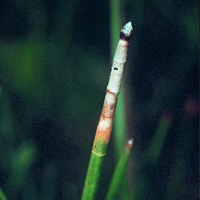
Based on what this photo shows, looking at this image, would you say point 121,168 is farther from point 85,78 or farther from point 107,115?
point 85,78

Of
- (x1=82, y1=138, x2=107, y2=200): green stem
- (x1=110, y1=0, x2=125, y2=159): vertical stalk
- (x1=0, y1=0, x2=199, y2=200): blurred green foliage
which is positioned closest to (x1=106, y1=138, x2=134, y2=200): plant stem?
(x1=82, y1=138, x2=107, y2=200): green stem

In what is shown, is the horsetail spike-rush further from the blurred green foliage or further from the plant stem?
the blurred green foliage

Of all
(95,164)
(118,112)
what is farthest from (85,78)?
(95,164)

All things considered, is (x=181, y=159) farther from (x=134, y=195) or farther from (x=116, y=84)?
(x=116, y=84)

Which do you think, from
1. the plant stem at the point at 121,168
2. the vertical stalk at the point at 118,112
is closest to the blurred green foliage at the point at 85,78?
the vertical stalk at the point at 118,112

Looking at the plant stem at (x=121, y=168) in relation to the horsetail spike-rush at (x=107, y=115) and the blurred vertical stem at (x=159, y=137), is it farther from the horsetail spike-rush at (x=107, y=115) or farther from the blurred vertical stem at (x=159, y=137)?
the blurred vertical stem at (x=159, y=137)

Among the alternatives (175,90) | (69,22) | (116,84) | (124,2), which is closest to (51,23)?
(69,22)
